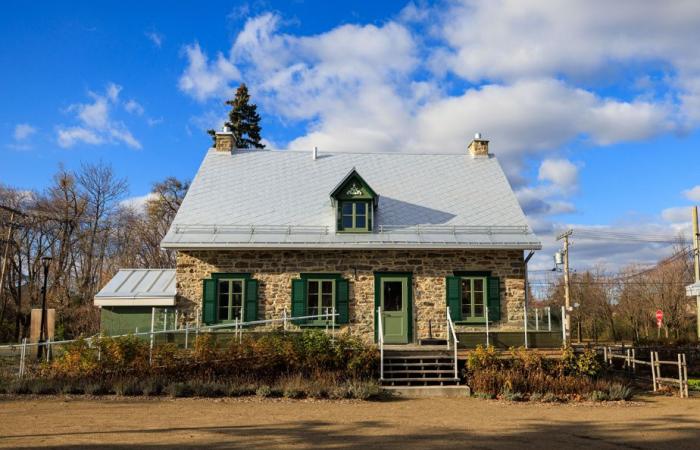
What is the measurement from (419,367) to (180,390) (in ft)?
19.0

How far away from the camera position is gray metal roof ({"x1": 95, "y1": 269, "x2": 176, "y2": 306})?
53.5ft

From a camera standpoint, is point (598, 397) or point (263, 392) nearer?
point (263, 392)

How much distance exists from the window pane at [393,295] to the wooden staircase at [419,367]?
6.30 feet

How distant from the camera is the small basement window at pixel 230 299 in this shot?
639 inches

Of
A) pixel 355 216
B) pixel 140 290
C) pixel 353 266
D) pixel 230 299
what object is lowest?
pixel 230 299

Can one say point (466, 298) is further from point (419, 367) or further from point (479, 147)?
point (479, 147)

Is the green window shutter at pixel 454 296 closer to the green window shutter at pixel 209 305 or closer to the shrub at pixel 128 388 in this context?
the green window shutter at pixel 209 305

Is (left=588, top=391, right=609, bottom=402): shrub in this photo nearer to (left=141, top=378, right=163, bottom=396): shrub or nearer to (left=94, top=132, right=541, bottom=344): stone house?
(left=94, top=132, right=541, bottom=344): stone house

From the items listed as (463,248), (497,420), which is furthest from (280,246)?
(497,420)

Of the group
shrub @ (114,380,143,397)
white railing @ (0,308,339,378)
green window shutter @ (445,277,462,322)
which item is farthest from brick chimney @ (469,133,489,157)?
shrub @ (114,380,143,397)

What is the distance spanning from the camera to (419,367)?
14.2 m

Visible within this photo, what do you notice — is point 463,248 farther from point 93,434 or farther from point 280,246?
point 93,434

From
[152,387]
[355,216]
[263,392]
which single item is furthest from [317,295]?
[152,387]

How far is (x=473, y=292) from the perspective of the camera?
54.4 ft
